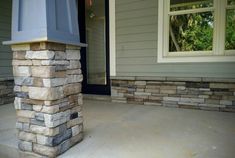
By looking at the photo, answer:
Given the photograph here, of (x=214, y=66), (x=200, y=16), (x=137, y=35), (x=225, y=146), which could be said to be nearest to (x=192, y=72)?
(x=214, y=66)

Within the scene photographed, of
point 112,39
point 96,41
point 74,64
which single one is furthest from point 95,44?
point 74,64

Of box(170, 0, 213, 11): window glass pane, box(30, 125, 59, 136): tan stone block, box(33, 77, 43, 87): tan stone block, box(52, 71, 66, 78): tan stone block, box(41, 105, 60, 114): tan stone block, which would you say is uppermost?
box(170, 0, 213, 11): window glass pane

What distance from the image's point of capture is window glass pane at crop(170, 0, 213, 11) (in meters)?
3.55

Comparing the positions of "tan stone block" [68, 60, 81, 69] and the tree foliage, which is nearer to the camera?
Result: "tan stone block" [68, 60, 81, 69]

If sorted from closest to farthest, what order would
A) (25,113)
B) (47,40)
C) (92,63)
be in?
(47,40) → (25,113) → (92,63)

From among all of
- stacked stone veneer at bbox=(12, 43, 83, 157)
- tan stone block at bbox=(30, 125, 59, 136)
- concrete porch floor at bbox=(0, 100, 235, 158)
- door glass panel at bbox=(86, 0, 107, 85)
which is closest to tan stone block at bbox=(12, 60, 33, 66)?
stacked stone veneer at bbox=(12, 43, 83, 157)

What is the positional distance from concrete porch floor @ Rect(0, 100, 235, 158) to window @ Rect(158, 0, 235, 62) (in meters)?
Answer: 1.02

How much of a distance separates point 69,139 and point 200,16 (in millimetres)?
3057

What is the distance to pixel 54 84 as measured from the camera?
187 cm

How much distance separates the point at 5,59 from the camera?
4582 millimetres

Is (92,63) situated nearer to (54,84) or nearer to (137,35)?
(137,35)

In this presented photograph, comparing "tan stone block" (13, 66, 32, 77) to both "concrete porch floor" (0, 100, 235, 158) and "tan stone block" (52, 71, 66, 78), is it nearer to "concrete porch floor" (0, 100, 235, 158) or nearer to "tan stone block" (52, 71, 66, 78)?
"tan stone block" (52, 71, 66, 78)

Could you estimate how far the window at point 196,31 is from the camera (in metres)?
3.45

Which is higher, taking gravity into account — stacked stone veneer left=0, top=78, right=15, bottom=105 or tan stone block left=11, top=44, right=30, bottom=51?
tan stone block left=11, top=44, right=30, bottom=51
